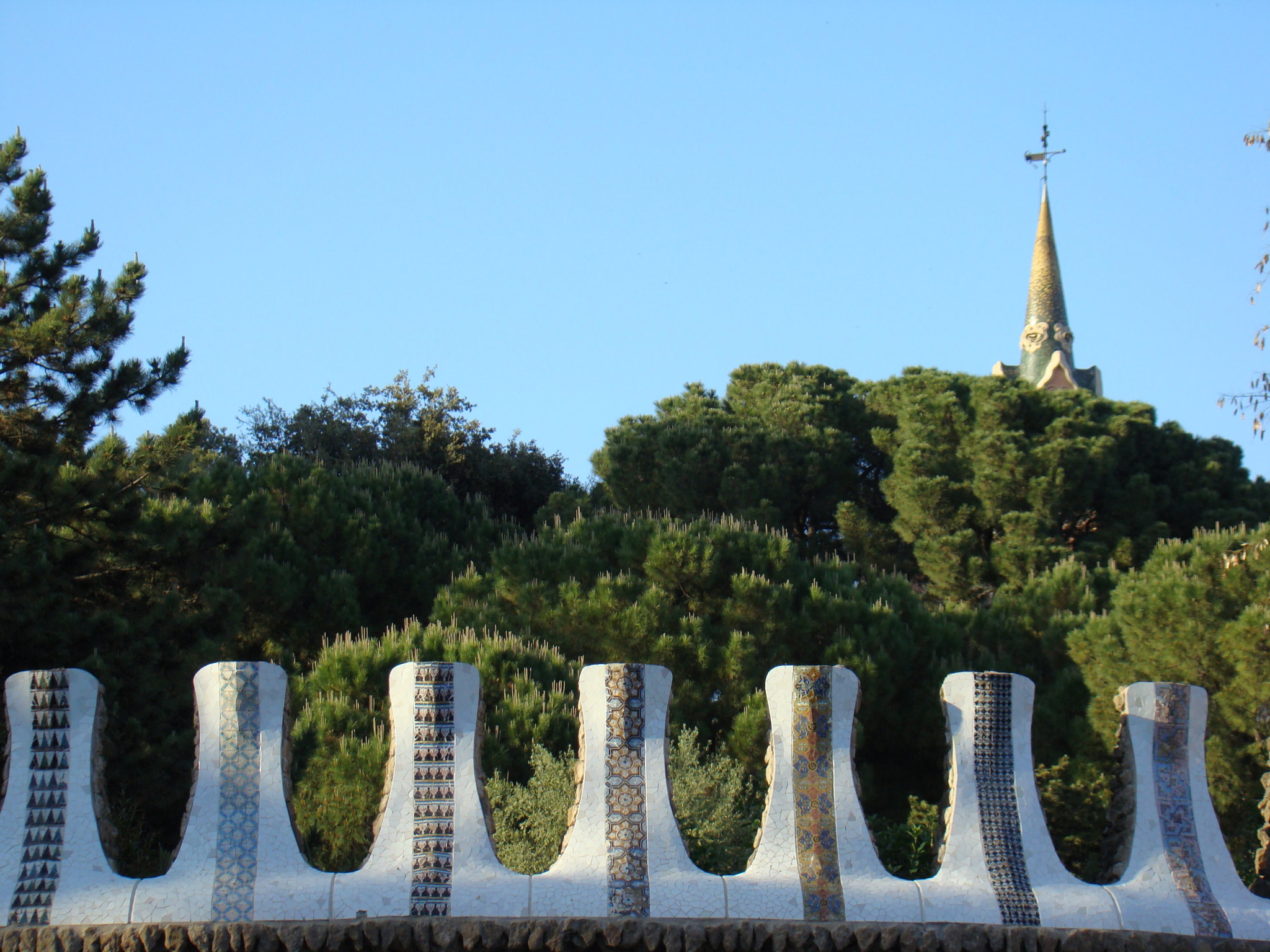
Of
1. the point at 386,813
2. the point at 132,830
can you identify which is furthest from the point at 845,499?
the point at 386,813

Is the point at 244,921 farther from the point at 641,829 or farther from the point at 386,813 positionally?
the point at 641,829

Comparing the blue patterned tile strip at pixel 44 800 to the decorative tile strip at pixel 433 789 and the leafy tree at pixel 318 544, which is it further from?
the leafy tree at pixel 318 544

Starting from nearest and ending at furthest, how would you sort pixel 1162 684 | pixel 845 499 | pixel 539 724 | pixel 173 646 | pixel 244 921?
pixel 244 921 → pixel 1162 684 → pixel 539 724 → pixel 173 646 → pixel 845 499

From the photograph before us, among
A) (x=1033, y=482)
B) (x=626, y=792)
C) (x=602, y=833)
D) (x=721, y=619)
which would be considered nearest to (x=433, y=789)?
(x=602, y=833)

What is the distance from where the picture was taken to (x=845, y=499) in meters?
25.8

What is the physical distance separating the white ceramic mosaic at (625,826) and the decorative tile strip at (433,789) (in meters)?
0.50

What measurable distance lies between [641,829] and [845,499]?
19.1 m

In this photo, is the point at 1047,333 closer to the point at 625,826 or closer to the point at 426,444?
the point at 426,444

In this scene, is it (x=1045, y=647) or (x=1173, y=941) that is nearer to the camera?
(x=1173, y=941)

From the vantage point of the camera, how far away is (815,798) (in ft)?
23.9

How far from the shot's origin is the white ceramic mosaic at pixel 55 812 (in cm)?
671

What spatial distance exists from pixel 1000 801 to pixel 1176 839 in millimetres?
1050

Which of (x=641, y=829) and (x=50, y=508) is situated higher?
(x=50, y=508)

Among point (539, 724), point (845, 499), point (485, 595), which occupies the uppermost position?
point (845, 499)
